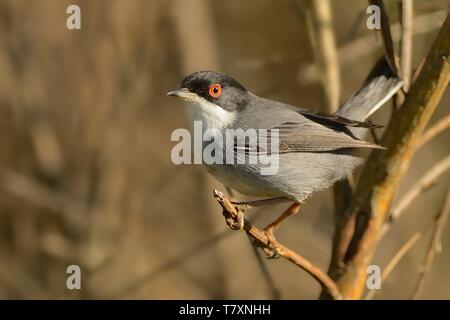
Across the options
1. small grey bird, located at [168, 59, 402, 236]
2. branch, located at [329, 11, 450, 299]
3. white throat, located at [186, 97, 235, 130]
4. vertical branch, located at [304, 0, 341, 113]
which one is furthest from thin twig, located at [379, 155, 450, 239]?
white throat, located at [186, 97, 235, 130]

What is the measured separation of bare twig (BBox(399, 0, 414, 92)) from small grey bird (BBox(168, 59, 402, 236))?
0.10 meters

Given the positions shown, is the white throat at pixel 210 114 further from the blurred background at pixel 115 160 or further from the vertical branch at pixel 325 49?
the blurred background at pixel 115 160

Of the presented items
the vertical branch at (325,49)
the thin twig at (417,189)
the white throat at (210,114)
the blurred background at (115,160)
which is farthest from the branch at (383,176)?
the blurred background at (115,160)

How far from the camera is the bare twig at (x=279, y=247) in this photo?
2.69m

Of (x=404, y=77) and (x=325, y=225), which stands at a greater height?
(x=404, y=77)

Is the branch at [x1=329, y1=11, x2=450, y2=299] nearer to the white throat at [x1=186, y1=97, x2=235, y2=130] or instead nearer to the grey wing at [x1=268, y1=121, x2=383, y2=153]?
the grey wing at [x1=268, y1=121, x2=383, y2=153]

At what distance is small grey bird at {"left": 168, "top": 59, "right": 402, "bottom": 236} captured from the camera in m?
3.34

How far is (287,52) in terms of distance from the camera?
254 inches

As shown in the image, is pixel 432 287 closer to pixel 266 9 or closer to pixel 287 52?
pixel 287 52

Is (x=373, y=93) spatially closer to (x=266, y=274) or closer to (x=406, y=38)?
(x=406, y=38)

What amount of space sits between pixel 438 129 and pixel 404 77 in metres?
0.31

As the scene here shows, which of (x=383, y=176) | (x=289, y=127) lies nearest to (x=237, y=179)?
(x=289, y=127)
